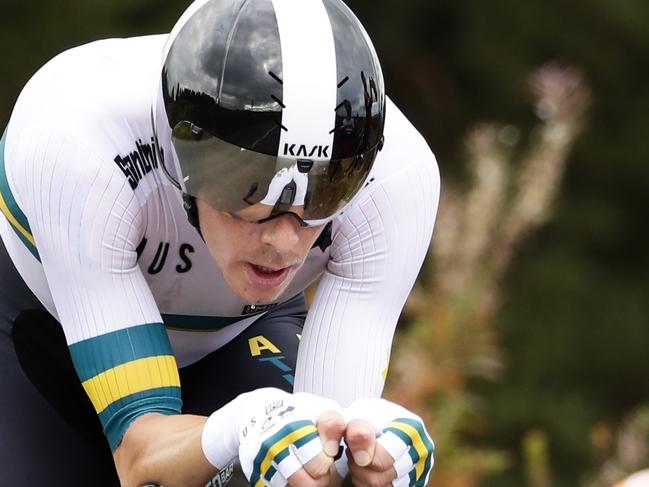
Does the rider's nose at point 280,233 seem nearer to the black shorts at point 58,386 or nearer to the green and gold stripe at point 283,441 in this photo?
the green and gold stripe at point 283,441

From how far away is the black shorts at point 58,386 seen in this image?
434cm

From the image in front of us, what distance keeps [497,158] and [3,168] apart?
12.4 feet

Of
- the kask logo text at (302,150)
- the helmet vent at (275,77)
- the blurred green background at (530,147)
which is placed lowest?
the blurred green background at (530,147)

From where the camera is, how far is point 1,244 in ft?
15.5

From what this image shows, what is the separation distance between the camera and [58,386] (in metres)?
4.56

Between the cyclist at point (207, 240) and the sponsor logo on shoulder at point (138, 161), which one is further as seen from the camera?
the sponsor logo on shoulder at point (138, 161)

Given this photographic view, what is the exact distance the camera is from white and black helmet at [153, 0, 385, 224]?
12.4 ft

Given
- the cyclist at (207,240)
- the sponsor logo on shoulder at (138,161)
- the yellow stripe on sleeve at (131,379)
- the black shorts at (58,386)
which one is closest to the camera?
the cyclist at (207,240)

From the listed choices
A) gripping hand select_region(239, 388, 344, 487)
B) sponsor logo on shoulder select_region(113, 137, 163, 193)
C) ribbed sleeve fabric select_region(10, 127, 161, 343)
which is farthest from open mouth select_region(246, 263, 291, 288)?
gripping hand select_region(239, 388, 344, 487)

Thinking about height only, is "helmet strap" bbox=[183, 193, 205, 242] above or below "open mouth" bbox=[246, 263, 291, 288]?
above

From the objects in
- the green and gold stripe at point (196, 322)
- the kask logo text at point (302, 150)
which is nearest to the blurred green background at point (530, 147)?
the green and gold stripe at point (196, 322)

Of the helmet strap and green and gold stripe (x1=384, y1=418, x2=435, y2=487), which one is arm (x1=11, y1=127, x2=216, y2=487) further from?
green and gold stripe (x1=384, y1=418, x2=435, y2=487)

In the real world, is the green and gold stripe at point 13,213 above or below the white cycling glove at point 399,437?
above

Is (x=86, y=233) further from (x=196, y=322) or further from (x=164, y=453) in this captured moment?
(x=196, y=322)
